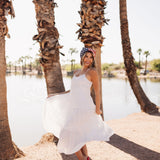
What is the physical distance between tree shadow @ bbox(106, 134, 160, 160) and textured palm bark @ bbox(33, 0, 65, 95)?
6.61ft

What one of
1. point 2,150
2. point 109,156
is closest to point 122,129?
point 109,156

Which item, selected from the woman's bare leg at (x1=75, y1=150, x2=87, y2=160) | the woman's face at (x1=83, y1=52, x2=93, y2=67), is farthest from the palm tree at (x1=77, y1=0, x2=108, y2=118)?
the woman's bare leg at (x1=75, y1=150, x2=87, y2=160)

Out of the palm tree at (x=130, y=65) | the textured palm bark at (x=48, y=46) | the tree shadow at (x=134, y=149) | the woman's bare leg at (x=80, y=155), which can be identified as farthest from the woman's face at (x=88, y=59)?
the palm tree at (x=130, y=65)

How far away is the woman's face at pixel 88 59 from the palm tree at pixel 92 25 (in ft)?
8.02

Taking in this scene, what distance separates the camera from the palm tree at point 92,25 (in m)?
5.69

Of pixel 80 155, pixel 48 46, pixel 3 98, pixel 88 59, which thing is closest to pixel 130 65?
pixel 48 46

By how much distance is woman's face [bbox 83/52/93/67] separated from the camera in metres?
3.23

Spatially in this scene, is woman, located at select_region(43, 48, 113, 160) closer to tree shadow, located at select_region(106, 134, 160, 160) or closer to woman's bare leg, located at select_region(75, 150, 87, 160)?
woman's bare leg, located at select_region(75, 150, 87, 160)

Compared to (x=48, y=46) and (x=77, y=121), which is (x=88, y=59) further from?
(x=48, y=46)

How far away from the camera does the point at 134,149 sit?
458cm

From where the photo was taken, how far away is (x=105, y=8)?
610 cm

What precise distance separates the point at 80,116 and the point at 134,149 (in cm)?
225

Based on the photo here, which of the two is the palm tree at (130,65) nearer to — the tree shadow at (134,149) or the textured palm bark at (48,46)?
the tree shadow at (134,149)

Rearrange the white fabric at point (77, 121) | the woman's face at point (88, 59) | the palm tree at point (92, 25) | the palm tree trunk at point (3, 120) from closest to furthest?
the white fabric at point (77, 121)
the woman's face at point (88, 59)
the palm tree trunk at point (3, 120)
the palm tree at point (92, 25)
